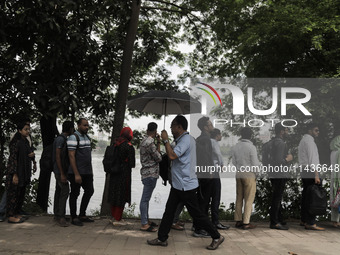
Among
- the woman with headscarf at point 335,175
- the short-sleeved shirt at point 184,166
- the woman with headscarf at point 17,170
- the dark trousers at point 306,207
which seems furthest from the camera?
the woman with headscarf at point 335,175

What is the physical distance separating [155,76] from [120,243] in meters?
8.51

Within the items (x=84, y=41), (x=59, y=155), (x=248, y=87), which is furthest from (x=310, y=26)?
(x=59, y=155)

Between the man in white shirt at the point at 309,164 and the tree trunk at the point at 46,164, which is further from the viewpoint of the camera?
the man in white shirt at the point at 309,164

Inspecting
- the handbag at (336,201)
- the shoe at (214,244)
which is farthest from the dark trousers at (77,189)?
the handbag at (336,201)

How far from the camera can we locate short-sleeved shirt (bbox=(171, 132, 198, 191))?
18.8ft

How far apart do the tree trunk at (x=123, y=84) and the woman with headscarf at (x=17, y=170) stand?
228 cm

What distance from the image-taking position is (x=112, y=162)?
280 inches

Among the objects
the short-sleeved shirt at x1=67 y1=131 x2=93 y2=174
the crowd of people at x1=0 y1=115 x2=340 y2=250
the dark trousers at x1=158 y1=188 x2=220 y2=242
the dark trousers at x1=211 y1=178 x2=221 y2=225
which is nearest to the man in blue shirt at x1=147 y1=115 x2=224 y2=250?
the dark trousers at x1=158 y1=188 x2=220 y2=242

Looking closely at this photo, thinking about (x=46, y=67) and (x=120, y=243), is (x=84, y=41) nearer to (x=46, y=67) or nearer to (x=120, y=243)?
(x=46, y=67)

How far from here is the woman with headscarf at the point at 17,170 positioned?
7.16 metres

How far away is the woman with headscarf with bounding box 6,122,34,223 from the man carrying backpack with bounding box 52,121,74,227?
538mm

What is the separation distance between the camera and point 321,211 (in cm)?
750

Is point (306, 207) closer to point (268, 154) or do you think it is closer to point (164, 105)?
point (268, 154)

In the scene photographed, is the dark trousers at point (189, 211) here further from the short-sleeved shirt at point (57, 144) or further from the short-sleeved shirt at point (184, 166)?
the short-sleeved shirt at point (57, 144)
